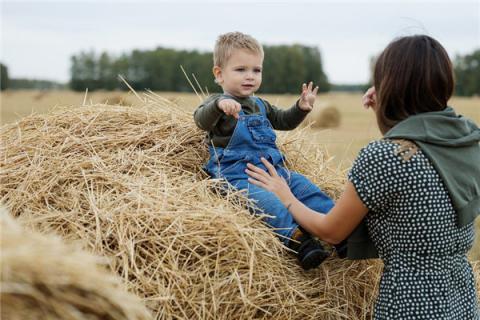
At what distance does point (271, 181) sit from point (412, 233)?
81cm

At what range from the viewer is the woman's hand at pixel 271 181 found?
309cm

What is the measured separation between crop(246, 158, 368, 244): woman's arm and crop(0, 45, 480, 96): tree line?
5623cm

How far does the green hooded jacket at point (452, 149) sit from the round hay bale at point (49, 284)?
4.43 ft

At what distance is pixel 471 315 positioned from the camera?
2918 millimetres

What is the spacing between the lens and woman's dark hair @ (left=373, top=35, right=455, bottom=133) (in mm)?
2611

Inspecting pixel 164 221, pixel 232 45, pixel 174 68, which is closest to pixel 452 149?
pixel 164 221

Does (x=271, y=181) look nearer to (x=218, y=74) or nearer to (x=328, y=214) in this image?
(x=328, y=214)

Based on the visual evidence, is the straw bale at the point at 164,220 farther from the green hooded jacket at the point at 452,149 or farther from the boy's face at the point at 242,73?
the green hooded jacket at the point at 452,149

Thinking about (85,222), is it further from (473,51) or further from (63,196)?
(473,51)

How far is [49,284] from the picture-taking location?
6.25 feet

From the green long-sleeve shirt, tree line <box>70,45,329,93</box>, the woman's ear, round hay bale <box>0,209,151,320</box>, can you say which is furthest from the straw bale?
tree line <box>70,45,329,93</box>

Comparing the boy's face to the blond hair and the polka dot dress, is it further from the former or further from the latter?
the polka dot dress

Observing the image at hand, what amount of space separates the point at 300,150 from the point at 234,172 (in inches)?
34.8

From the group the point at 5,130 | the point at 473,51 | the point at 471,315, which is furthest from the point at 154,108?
the point at 473,51
